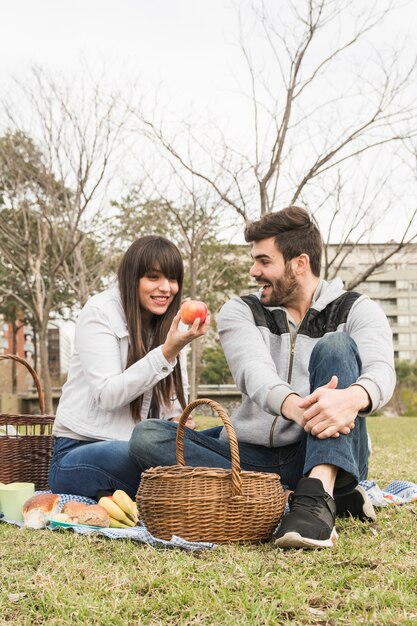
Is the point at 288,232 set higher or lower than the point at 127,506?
higher

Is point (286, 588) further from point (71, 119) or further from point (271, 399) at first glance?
point (71, 119)

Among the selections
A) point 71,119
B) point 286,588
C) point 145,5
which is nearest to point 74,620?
point 286,588

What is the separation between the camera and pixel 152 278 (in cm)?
370

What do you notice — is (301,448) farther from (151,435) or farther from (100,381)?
(100,381)

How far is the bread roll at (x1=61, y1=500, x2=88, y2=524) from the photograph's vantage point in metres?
3.09

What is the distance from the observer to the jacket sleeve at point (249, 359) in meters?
2.95

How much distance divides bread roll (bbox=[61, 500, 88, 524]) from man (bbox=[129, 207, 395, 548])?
0.32 meters

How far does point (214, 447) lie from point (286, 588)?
4.01 ft

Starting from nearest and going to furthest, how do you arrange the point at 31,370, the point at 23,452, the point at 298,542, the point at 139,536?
the point at 298,542 → the point at 139,536 → the point at 23,452 → the point at 31,370

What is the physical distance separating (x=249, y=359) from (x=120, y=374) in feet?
2.21

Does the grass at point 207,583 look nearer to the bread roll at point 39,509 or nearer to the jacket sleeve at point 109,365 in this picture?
the bread roll at point 39,509

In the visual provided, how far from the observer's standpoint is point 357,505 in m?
3.06

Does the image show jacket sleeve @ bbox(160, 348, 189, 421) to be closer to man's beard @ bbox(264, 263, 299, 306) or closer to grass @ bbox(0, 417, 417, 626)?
man's beard @ bbox(264, 263, 299, 306)

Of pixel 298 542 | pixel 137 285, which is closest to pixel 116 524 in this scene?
pixel 298 542
